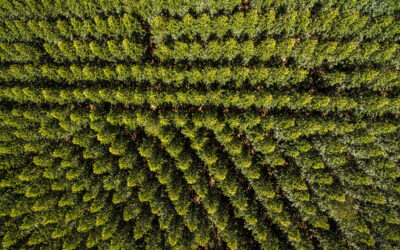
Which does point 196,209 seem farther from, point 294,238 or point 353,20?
point 353,20

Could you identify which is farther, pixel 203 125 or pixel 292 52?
pixel 203 125

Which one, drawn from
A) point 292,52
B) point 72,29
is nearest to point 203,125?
point 292,52

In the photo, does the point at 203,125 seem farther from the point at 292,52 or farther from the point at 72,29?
the point at 72,29

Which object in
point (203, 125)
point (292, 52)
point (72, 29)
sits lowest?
point (203, 125)

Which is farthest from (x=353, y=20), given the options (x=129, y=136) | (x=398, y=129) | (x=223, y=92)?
(x=129, y=136)

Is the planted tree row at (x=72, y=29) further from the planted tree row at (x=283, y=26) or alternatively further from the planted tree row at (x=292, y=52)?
the planted tree row at (x=292, y=52)

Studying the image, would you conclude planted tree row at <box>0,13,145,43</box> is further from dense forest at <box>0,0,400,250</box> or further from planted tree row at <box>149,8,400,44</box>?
planted tree row at <box>149,8,400,44</box>

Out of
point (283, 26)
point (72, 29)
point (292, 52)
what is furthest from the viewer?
point (72, 29)

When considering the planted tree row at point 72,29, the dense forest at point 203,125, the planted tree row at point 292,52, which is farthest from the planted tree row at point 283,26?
the planted tree row at point 72,29
